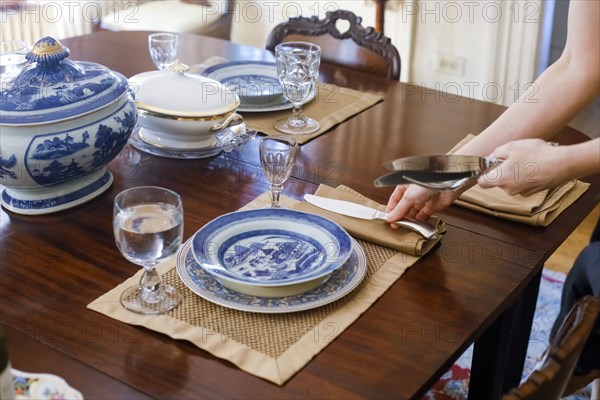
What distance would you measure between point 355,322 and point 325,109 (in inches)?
31.2

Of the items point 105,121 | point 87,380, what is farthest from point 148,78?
point 87,380

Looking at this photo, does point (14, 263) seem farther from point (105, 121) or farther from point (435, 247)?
point (435, 247)

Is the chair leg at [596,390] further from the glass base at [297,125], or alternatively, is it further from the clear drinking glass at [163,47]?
the clear drinking glass at [163,47]

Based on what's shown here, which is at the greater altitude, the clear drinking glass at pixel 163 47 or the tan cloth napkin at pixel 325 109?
the clear drinking glass at pixel 163 47

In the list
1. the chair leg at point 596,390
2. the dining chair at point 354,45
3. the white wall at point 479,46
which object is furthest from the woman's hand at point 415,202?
the white wall at point 479,46

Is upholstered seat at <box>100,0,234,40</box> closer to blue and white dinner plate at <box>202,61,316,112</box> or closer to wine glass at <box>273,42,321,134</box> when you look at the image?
blue and white dinner plate at <box>202,61,316,112</box>

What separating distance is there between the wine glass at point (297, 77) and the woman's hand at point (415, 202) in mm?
376

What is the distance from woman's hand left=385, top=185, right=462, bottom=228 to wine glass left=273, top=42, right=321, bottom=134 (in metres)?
0.38

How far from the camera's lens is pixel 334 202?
130cm

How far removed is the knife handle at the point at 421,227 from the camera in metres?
1.21

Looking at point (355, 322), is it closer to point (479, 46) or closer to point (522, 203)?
point (522, 203)

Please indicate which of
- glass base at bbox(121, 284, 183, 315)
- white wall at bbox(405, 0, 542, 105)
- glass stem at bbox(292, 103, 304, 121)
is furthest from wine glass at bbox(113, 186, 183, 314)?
white wall at bbox(405, 0, 542, 105)

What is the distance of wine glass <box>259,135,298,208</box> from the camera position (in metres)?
1.28

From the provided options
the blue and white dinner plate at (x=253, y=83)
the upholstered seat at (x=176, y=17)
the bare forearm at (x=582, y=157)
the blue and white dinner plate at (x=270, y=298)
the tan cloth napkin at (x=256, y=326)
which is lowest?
the upholstered seat at (x=176, y=17)
